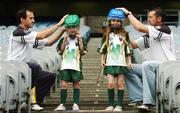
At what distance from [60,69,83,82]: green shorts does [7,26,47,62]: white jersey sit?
455mm

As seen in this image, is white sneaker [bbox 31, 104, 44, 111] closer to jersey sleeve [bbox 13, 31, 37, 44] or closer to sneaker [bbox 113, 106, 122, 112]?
jersey sleeve [bbox 13, 31, 37, 44]

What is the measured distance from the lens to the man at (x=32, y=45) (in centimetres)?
597

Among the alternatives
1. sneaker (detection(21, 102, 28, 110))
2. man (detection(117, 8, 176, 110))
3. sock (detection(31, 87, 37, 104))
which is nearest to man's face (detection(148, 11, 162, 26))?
man (detection(117, 8, 176, 110))

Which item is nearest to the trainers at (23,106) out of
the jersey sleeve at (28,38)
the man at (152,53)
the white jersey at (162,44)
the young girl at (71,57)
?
the young girl at (71,57)

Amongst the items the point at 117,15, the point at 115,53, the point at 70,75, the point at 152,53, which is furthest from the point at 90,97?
the point at 117,15

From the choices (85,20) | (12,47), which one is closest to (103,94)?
(12,47)

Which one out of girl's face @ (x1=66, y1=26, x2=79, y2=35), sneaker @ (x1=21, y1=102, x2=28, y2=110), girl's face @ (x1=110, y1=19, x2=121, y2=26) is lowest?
sneaker @ (x1=21, y1=102, x2=28, y2=110)

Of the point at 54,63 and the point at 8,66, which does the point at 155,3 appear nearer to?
the point at 54,63

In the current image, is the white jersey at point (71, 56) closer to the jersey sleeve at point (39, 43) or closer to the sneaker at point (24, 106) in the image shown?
the jersey sleeve at point (39, 43)

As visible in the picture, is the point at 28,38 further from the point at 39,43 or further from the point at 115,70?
the point at 115,70

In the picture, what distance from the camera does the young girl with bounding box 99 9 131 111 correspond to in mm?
5977

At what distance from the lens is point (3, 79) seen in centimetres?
511

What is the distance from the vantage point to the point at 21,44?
6.07m

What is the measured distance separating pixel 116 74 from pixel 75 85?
488mm
